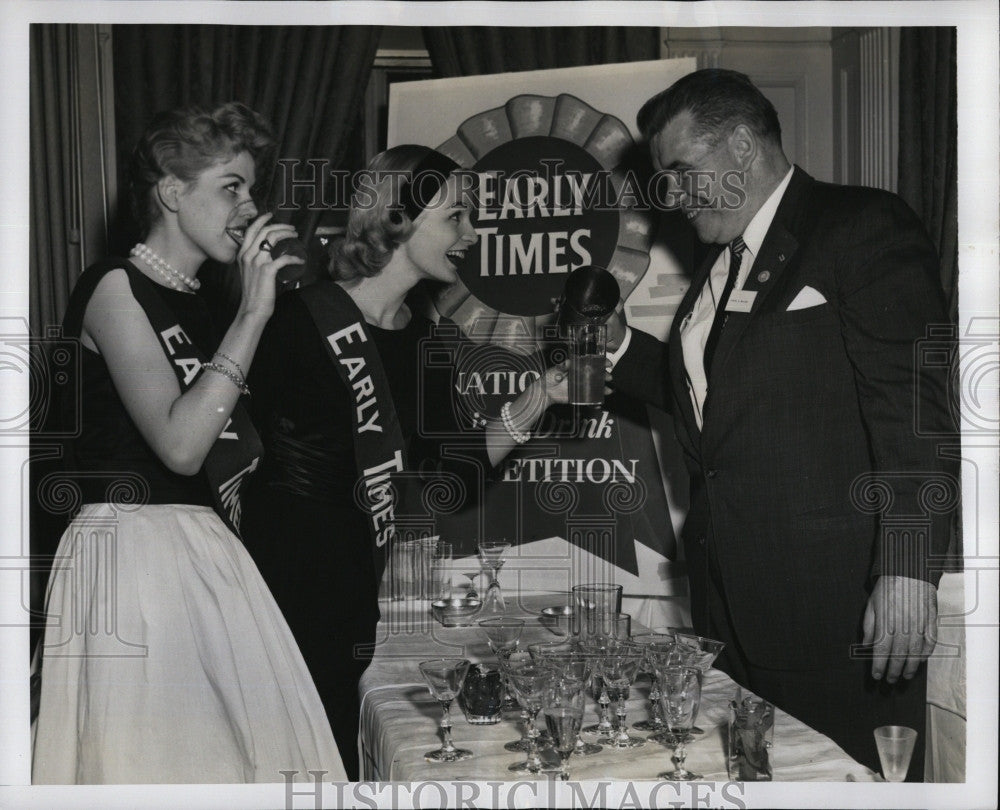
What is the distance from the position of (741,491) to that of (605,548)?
1.21 ft

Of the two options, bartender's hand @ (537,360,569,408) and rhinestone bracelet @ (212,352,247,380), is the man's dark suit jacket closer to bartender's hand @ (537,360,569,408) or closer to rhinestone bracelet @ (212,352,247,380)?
bartender's hand @ (537,360,569,408)

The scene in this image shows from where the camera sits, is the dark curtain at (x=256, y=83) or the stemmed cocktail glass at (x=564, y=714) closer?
the stemmed cocktail glass at (x=564, y=714)

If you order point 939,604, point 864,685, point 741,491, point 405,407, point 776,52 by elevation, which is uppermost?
point 776,52

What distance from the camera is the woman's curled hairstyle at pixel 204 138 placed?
8.98 ft

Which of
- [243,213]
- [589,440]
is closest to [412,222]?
[243,213]

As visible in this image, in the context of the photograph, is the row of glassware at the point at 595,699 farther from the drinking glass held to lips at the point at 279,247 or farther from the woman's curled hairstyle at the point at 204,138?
the woman's curled hairstyle at the point at 204,138

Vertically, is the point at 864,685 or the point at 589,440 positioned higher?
Answer: the point at 589,440

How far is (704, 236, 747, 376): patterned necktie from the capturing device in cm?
276

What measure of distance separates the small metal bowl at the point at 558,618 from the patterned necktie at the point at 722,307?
2.27ft

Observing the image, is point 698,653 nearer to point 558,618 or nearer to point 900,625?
point 558,618

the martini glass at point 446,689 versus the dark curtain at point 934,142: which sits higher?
the dark curtain at point 934,142

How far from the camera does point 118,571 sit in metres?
2.73

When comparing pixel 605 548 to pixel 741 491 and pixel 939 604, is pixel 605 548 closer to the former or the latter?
pixel 741 491
